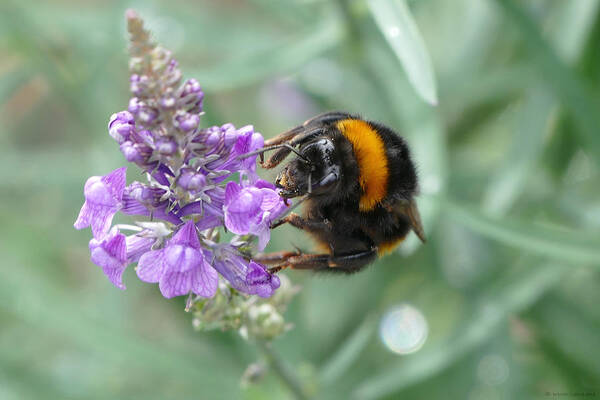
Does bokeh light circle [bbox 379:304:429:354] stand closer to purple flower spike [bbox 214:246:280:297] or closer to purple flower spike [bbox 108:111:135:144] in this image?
purple flower spike [bbox 214:246:280:297]

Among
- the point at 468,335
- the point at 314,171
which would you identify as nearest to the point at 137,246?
the point at 314,171

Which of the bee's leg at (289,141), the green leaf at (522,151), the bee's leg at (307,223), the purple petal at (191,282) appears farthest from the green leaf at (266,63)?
the purple petal at (191,282)

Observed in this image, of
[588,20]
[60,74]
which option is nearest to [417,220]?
[588,20]

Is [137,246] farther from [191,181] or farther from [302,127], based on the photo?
[302,127]

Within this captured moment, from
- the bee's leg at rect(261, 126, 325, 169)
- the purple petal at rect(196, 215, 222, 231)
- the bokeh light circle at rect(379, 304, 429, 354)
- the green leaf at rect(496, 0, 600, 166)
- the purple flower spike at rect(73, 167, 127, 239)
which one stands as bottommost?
the bokeh light circle at rect(379, 304, 429, 354)

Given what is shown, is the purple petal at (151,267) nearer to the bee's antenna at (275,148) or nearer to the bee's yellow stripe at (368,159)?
the bee's antenna at (275,148)

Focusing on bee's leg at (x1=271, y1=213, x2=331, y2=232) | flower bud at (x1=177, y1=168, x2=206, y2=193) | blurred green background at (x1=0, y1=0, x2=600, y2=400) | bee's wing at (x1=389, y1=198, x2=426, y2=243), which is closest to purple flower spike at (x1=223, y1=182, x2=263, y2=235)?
flower bud at (x1=177, y1=168, x2=206, y2=193)

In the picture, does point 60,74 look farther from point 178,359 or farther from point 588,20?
point 588,20
